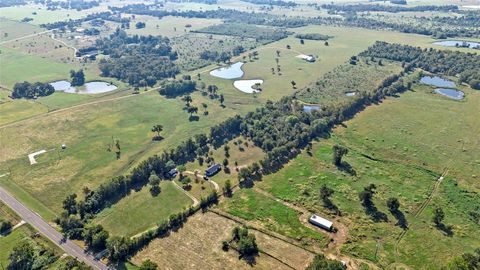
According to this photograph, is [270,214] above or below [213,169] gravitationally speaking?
below

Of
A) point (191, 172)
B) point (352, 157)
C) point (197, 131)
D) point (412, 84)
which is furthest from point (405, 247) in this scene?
point (412, 84)

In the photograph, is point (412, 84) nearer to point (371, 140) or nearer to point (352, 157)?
point (371, 140)

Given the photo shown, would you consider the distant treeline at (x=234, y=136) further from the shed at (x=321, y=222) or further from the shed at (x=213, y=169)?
the shed at (x=321, y=222)

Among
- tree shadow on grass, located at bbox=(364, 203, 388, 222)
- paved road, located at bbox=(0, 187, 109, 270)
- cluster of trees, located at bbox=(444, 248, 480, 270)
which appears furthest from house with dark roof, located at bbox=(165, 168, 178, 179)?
cluster of trees, located at bbox=(444, 248, 480, 270)

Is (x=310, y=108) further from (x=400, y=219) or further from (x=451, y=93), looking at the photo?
(x=400, y=219)

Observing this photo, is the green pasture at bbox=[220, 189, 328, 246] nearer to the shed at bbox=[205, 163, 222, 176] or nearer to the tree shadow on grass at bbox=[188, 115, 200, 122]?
the shed at bbox=[205, 163, 222, 176]

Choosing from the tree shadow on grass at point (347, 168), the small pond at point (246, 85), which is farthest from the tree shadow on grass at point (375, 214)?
the small pond at point (246, 85)

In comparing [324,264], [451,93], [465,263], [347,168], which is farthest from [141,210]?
[451,93]
